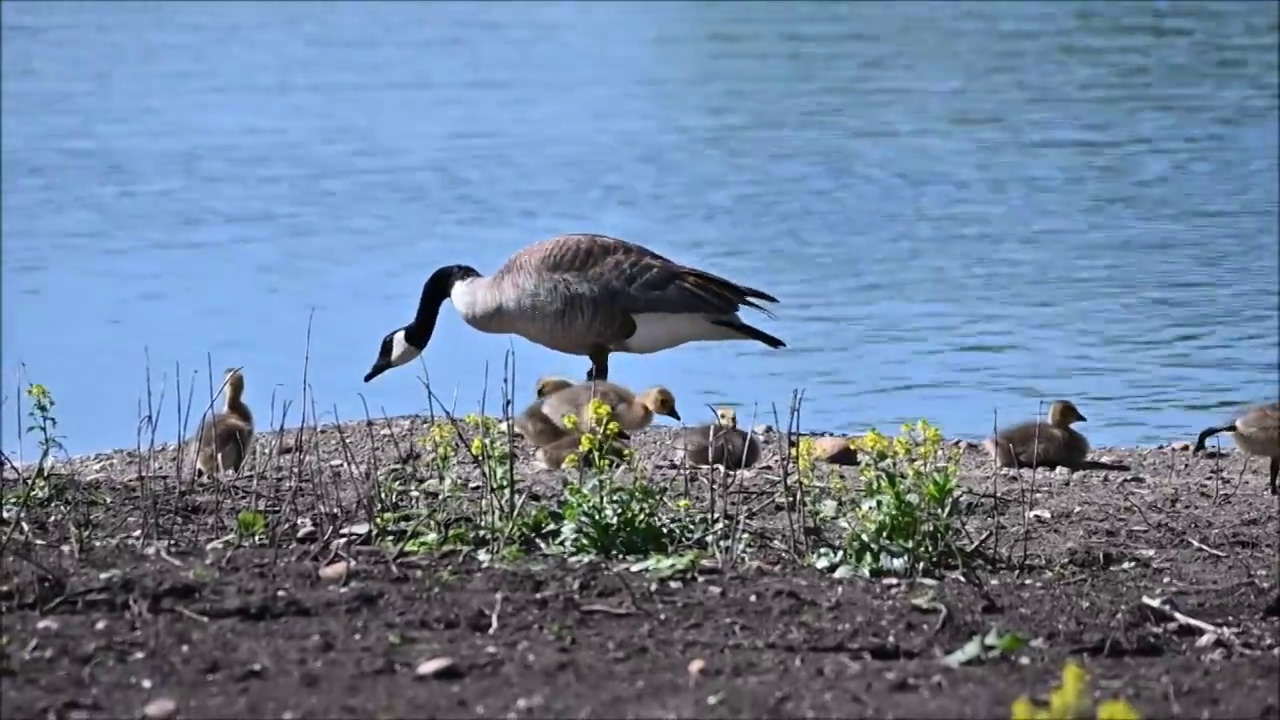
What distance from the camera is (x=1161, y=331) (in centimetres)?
1344

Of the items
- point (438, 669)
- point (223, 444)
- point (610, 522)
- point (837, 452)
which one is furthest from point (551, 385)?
point (438, 669)

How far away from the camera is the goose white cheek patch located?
12.7 meters

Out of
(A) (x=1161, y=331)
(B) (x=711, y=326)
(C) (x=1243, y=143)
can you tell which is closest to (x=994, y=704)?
(B) (x=711, y=326)

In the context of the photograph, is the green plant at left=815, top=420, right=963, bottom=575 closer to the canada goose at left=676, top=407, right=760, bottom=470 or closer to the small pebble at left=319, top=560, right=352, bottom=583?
the small pebble at left=319, top=560, right=352, bottom=583

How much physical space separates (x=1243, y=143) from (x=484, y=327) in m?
13.0

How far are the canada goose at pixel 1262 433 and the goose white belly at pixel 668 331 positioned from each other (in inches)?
145

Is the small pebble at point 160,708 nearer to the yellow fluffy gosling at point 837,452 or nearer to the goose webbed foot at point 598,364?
the yellow fluffy gosling at point 837,452

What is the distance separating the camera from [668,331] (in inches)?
461

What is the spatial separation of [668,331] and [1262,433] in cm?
404

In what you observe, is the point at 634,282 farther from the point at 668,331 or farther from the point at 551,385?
the point at 551,385

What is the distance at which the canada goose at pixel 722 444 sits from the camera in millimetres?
8297

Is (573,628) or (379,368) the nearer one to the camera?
(573,628)

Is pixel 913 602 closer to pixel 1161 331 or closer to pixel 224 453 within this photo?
pixel 224 453

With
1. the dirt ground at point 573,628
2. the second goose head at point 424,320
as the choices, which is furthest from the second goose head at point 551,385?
the dirt ground at point 573,628
